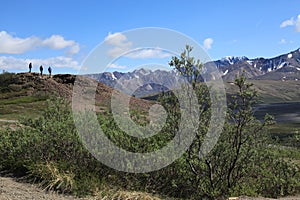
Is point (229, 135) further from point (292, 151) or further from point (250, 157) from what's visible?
point (292, 151)

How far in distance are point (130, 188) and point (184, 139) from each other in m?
1.93

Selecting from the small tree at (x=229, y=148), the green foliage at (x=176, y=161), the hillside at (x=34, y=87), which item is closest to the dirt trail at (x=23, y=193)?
the green foliage at (x=176, y=161)

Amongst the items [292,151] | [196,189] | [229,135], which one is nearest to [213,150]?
[229,135]

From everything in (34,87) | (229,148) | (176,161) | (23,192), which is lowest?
(23,192)

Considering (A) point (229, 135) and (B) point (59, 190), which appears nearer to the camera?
(B) point (59, 190)

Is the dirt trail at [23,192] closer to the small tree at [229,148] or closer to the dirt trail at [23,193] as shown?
the dirt trail at [23,193]

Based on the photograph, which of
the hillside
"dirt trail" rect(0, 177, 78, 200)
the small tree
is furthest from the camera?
the hillside

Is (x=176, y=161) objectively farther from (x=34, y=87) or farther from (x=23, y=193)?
(x=34, y=87)

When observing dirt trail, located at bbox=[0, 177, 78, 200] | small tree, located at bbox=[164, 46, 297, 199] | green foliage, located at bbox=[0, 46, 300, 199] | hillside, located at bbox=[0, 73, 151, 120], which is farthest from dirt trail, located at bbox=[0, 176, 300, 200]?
hillside, located at bbox=[0, 73, 151, 120]

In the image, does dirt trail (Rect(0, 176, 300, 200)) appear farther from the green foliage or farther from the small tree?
the small tree

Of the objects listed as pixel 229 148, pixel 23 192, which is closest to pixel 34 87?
pixel 23 192

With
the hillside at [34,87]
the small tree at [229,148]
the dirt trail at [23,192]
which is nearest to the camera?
the dirt trail at [23,192]

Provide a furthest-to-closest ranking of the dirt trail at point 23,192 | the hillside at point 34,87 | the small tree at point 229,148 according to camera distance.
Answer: the hillside at point 34,87 < the small tree at point 229,148 < the dirt trail at point 23,192

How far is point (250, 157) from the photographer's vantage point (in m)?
9.87
